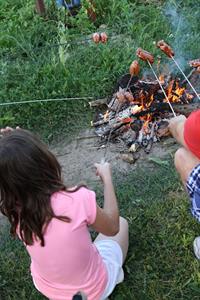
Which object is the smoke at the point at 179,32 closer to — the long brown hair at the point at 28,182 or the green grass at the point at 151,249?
the green grass at the point at 151,249

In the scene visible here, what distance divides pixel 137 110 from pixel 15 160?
2013 millimetres

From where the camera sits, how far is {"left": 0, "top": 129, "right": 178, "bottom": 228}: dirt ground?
3.90 meters

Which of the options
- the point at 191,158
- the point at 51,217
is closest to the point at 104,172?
the point at 191,158

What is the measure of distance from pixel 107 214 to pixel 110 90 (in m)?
2.01

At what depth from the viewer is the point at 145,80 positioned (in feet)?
14.4

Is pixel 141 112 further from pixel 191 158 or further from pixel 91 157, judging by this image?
pixel 191 158

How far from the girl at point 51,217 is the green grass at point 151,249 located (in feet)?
1.30

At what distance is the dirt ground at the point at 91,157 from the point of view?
3896 mm

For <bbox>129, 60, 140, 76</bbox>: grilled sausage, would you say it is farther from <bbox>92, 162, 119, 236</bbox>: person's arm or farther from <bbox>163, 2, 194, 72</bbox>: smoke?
<bbox>92, 162, 119, 236</bbox>: person's arm

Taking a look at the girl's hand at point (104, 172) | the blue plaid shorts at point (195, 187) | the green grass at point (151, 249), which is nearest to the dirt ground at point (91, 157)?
the green grass at point (151, 249)

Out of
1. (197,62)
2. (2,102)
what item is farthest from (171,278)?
(2,102)

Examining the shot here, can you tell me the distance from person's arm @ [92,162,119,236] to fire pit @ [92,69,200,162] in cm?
103

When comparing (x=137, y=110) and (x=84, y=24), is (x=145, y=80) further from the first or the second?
(x=84, y=24)

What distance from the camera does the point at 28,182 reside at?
7.50ft
